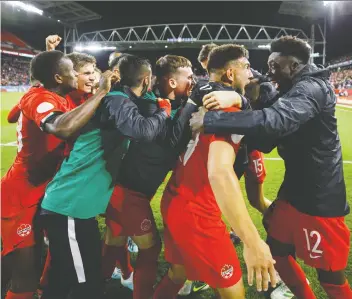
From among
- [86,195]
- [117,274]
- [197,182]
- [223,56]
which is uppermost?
[223,56]

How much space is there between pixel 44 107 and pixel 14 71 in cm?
4521

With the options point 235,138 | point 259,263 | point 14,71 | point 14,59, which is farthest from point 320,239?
point 14,59

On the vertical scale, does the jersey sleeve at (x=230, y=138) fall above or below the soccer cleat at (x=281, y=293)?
above

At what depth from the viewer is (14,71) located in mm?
42469

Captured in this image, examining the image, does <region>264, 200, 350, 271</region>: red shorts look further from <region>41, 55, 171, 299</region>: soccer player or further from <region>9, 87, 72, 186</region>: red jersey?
<region>9, 87, 72, 186</region>: red jersey

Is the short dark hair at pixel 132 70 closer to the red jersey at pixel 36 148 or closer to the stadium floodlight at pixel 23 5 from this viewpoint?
the red jersey at pixel 36 148

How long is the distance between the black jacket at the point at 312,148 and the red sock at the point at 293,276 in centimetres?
47

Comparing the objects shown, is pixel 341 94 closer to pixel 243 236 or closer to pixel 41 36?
pixel 243 236

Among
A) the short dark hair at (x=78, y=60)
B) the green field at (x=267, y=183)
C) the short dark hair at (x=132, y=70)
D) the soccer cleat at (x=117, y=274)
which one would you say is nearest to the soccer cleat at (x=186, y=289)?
the green field at (x=267, y=183)

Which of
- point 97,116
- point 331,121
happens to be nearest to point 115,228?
point 97,116

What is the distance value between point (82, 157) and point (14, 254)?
2.96 feet

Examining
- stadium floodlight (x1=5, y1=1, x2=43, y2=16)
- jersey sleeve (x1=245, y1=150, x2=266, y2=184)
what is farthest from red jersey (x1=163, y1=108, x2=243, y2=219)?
stadium floodlight (x1=5, y1=1, x2=43, y2=16)

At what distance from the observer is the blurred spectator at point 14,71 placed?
39625 millimetres

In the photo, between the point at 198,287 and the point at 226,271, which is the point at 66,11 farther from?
the point at 226,271
